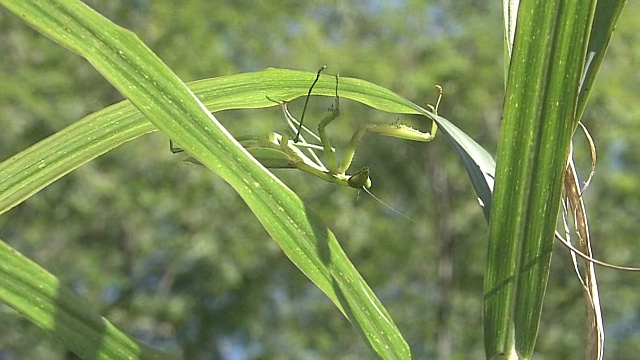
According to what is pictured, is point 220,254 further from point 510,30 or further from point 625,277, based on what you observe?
point 510,30

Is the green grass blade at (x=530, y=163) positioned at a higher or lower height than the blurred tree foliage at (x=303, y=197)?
lower

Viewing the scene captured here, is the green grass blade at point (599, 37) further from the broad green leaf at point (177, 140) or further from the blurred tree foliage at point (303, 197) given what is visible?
the blurred tree foliage at point (303, 197)

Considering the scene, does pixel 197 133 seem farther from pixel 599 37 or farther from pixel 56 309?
pixel 599 37

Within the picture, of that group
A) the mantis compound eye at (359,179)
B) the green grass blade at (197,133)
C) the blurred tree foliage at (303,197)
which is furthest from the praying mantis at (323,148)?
the blurred tree foliage at (303,197)

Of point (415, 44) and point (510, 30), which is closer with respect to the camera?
point (510, 30)

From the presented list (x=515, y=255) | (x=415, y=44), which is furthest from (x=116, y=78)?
(x=415, y=44)

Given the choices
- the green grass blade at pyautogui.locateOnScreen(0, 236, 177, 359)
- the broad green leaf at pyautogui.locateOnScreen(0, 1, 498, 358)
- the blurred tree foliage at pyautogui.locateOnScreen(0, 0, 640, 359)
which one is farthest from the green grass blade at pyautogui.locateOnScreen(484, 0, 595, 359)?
the blurred tree foliage at pyautogui.locateOnScreen(0, 0, 640, 359)
